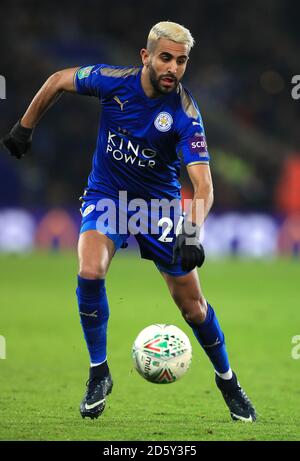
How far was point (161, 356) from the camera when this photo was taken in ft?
18.9

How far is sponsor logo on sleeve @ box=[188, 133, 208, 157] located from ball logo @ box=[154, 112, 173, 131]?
0.22m

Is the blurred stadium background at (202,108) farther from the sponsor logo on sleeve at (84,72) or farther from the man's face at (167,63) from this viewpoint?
the man's face at (167,63)

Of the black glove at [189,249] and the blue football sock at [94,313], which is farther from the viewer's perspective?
the blue football sock at [94,313]

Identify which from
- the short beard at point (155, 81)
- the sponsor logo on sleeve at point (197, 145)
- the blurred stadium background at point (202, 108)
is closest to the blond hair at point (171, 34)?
the short beard at point (155, 81)

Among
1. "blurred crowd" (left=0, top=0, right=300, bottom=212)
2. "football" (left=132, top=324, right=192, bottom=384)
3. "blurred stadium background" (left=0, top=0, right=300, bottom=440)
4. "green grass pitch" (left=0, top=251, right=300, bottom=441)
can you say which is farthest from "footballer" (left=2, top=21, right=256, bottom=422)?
"blurred crowd" (left=0, top=0, right=300, bottom=212)

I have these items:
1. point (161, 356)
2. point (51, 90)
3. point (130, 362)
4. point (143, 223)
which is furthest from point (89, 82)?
point (130, 362)

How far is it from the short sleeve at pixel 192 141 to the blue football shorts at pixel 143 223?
18.1 inches

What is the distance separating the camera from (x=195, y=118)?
5.84m

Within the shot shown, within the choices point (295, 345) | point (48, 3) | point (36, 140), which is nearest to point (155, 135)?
point (295, 345)

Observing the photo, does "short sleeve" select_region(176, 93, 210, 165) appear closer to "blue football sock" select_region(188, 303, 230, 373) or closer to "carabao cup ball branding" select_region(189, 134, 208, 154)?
"carabao cup ball branding" select_region(189, 134, 208, 154)

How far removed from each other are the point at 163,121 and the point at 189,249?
0.91m

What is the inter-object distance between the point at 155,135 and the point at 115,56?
1846cm

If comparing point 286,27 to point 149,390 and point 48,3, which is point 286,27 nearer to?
point 48,3

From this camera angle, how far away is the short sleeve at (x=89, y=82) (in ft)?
20.0
